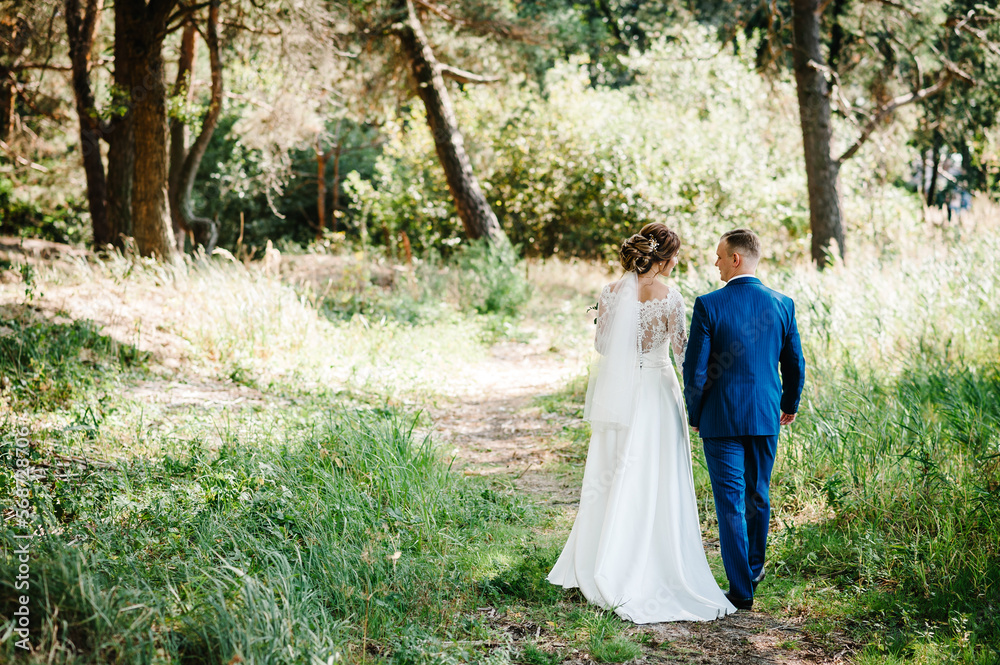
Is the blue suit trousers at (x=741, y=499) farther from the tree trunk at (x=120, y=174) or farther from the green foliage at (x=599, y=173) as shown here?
the green foliage at (x=599, y=173)

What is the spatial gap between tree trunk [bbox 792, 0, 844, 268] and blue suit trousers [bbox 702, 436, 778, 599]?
340 inches

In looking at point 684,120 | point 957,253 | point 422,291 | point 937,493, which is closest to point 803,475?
point 937,493

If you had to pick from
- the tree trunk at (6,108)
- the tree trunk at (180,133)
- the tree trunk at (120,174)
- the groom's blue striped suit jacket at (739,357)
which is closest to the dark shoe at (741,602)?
the groom's blue striped suit jacket at (739,357)

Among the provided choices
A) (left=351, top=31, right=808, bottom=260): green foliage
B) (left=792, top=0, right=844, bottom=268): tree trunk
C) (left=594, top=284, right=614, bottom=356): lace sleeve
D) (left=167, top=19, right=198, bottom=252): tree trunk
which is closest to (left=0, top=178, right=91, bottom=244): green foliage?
(left=167, top=19, right=198, bottom=252): tree trunk

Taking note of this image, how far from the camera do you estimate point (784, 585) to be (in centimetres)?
402

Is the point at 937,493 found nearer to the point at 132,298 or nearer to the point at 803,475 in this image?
the point at 803,475

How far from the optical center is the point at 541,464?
6.33 meters

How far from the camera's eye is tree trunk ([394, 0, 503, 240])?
45.7 ft

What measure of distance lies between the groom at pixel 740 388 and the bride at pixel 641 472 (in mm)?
161

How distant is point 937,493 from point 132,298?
334 inches

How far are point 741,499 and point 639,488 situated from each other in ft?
1.73

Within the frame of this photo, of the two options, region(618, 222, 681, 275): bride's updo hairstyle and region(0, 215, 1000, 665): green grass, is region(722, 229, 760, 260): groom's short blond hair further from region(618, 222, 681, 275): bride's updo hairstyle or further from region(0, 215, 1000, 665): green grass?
region(0, 215, 1000, 665): green grass

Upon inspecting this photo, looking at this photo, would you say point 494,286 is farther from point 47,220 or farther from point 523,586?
point 47,220

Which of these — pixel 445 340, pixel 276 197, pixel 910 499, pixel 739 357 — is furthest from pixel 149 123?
pixel 276 197
